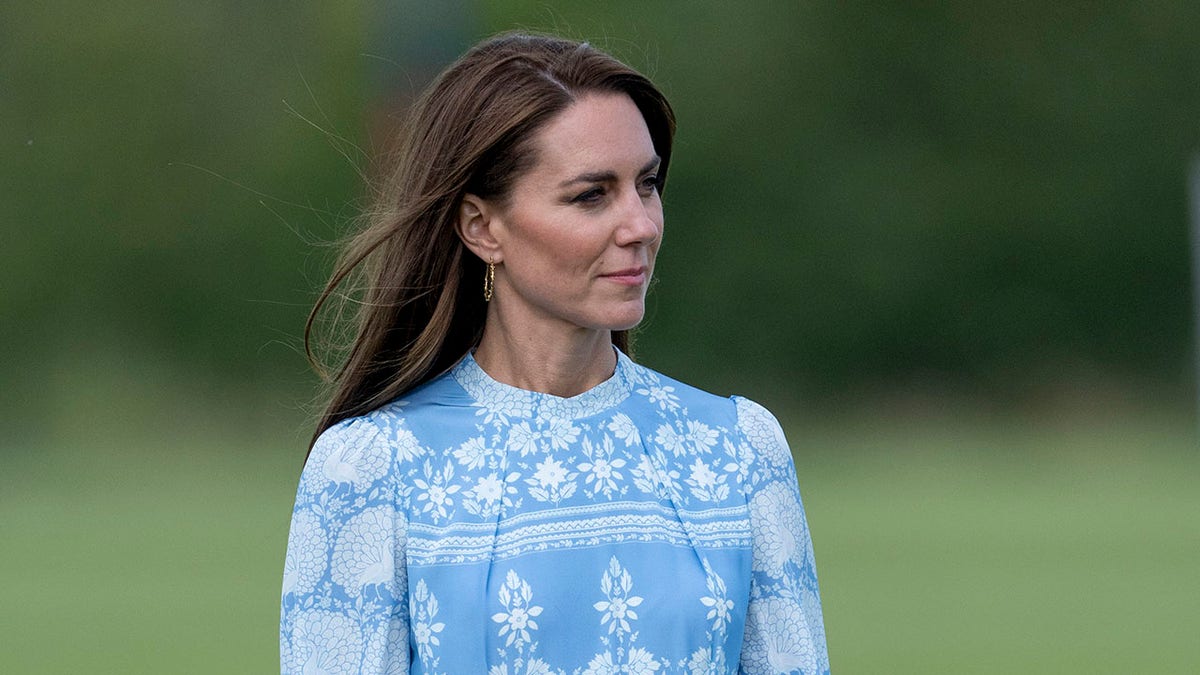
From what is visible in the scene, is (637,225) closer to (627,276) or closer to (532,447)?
(627,276)

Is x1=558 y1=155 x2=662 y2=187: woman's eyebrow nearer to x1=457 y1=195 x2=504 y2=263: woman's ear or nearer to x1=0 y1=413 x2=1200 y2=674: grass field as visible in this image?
x1=457 y1=195 x2=504 y2=263: woman's ear

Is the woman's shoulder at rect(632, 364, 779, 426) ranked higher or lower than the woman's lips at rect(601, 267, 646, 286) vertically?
lower

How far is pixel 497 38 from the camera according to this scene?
3176 millimetres

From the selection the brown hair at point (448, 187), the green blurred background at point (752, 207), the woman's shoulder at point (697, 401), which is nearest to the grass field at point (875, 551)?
the green blurred background at point (752, 207)

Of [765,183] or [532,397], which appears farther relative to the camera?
[765,183]

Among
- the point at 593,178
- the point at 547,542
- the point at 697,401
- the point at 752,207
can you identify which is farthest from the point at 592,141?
the point at 752,207

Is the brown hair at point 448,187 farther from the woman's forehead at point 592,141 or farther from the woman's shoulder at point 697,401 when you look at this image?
the woman's shoulder at point 697,401

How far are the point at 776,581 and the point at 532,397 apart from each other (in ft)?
1.51

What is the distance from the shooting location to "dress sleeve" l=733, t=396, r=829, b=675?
298cm

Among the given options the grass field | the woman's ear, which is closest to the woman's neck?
the woman's ear

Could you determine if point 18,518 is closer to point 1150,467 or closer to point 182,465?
point 182,465

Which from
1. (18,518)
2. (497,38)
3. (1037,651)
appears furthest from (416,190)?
(18,518)

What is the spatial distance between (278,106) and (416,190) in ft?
64.0

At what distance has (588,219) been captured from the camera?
2932 millimetres
